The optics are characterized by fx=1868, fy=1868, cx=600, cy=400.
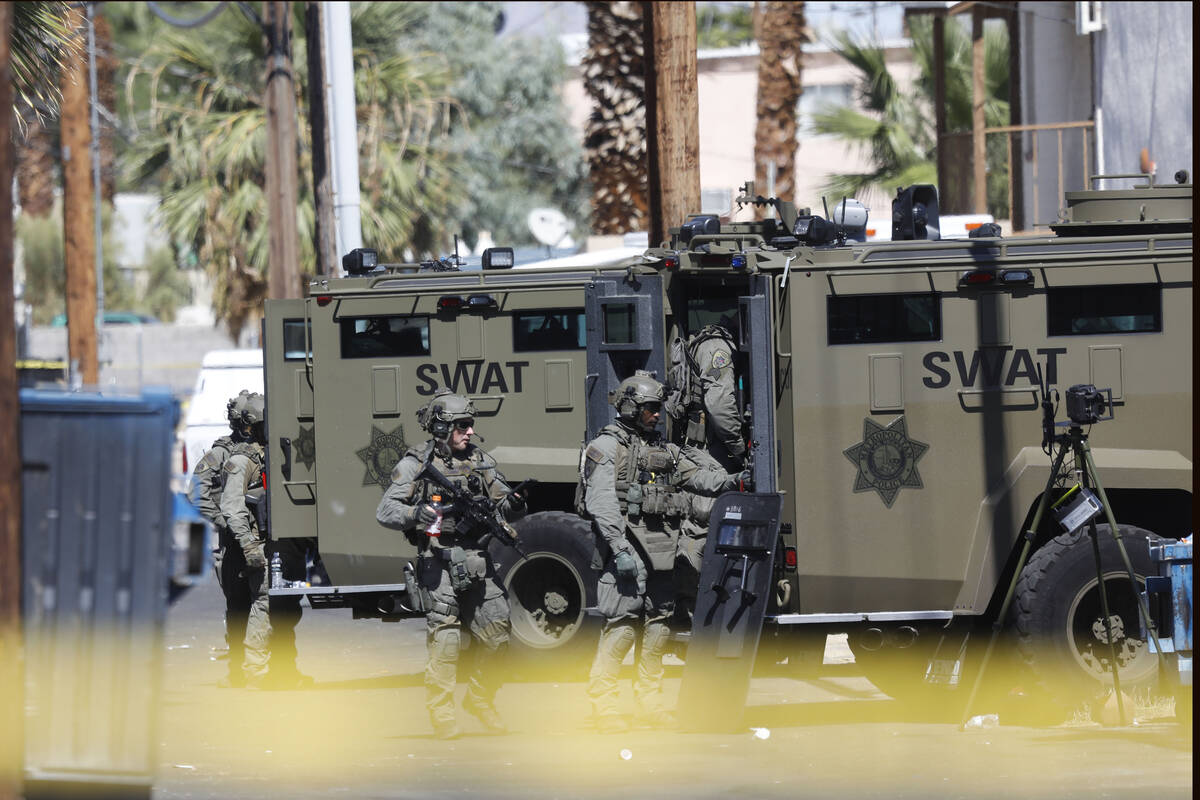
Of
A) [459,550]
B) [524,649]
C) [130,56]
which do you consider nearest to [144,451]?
[459,550]

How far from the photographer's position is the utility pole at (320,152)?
19.5m

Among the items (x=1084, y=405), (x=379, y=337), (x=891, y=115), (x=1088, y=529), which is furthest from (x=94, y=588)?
(x=891, y=115)

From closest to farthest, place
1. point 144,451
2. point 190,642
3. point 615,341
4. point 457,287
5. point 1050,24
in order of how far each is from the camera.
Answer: point 144,451 < point 615,341 < point 457,287 < point 190,642 < point 1050,24

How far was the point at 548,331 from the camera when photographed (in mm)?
12102

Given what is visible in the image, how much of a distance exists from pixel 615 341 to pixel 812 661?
7.42 feet

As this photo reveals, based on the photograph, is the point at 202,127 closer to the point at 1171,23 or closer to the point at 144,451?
the point at 1171,23

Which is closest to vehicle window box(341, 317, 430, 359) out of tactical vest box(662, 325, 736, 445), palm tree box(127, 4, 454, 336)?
tactical vest box(662, 325, 736, 445)

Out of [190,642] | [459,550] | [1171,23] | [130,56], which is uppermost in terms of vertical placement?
[130,56]

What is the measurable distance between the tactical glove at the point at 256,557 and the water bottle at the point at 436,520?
7.82 ft

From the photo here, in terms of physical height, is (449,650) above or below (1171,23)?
below

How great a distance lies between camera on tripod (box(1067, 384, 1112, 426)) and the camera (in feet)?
30.2

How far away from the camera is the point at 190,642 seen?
46.8ft

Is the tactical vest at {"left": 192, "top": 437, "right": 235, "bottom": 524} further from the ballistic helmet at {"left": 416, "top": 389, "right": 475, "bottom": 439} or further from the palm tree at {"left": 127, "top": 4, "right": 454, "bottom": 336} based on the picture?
the palm tree at {"left": 127, "top": 4, "right": 454, "bottom": 336}

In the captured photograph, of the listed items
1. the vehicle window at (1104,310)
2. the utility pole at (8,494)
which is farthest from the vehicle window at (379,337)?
the utility pole at (8,494)
